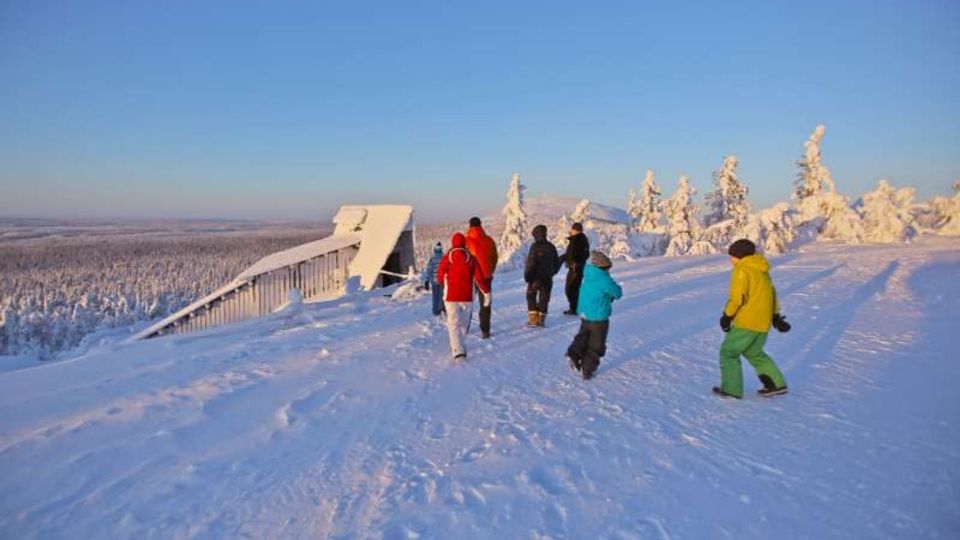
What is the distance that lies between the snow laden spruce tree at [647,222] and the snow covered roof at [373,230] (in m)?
21.2

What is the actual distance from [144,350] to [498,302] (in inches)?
300

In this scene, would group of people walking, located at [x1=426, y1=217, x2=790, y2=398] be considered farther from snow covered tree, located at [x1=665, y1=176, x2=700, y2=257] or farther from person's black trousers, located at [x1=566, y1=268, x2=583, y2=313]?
snow covered tree, located at [x1=665, y1=176, x2=700, y2=257]

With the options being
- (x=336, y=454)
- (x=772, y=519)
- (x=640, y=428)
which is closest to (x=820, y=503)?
(x=772, y=519)

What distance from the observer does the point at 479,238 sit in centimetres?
856

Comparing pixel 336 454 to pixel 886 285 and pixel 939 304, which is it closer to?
pixel 939 304

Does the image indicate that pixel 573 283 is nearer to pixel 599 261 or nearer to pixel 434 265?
pixel 434 265

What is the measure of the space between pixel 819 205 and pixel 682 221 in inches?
345

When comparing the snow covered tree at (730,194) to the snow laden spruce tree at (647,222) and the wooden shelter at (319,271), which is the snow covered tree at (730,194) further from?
the wooden shelter at (319,271)

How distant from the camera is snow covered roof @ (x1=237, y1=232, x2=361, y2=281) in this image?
1372cm

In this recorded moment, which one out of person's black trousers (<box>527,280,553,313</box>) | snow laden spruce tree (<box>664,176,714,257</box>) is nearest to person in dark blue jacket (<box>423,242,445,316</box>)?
person's black trousers (<box>527,280,553,313</box>)

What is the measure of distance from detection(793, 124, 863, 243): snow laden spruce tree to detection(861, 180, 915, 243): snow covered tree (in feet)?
2.85

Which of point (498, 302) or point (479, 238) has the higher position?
point (479, 238)

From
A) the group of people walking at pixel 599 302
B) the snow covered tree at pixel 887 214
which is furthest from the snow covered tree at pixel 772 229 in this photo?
the group of people walking at pixel 599 302

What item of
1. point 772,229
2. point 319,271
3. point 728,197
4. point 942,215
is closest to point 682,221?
point 772,229
